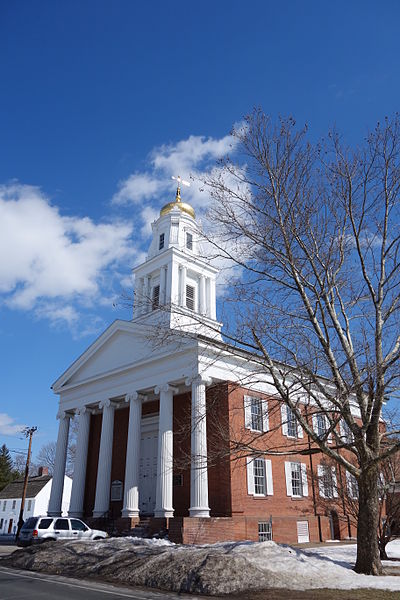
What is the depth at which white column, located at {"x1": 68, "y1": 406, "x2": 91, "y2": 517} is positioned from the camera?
2869cm

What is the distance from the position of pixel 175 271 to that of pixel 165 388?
10.6 metres

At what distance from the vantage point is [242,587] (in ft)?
37.7

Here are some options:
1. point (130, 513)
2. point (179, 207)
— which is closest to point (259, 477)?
point (130, 513)

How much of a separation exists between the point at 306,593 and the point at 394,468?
1090 centimetres

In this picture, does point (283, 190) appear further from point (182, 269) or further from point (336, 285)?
point (182, 269)

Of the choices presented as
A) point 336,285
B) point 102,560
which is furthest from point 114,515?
point 336,285

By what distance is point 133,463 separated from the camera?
2512 cm

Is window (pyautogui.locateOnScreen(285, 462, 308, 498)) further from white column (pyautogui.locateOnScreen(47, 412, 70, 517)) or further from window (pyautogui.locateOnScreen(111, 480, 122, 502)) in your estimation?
white column (pyautogui.locateOnScreen(47, 412, 70, 517))

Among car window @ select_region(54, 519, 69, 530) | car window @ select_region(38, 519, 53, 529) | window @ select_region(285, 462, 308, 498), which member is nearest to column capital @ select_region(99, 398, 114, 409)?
car window @ select_region(54, 519, 69, 530)

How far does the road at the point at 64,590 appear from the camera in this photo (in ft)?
34.5

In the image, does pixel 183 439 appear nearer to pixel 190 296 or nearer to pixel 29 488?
pixel 190 296

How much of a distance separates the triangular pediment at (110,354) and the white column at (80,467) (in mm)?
2460

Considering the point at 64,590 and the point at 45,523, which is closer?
the point at 64,590

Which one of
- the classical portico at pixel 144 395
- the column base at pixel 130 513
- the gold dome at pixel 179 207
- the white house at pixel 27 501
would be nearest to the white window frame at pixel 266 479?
the classical portico at pixel 144 395
